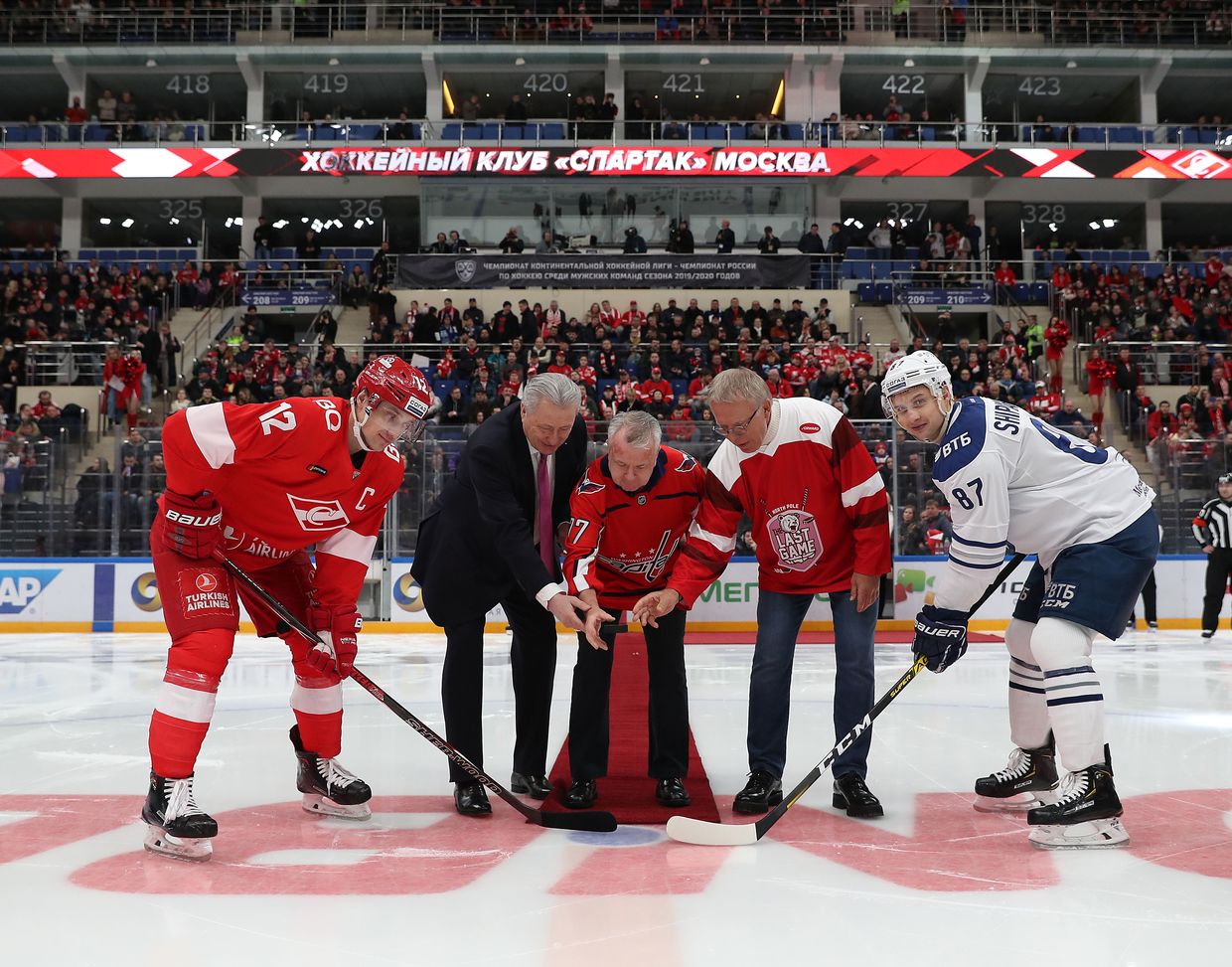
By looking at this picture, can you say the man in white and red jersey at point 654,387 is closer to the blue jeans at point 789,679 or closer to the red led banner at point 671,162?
the red led banner at point 671,162

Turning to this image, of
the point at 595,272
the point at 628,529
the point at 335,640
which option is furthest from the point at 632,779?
the point at 595,272

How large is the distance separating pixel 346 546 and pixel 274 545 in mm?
224

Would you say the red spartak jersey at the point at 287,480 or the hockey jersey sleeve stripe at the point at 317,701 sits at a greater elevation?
the red spartak jersey at the point at 287,480

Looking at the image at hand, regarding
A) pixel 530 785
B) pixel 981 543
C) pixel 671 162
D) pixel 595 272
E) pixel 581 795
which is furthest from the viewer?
pixel 671 162

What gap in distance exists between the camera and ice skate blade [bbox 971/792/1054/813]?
3426mm

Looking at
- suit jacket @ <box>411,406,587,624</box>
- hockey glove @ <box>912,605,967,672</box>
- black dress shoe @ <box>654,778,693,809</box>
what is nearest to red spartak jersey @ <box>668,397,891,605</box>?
hockey glove @ <box>912,605,967,672</box>

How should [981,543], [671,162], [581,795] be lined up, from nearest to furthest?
1. [981,543]
2. [581,795]
3. [671,162]

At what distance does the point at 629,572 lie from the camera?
3619 millimetres

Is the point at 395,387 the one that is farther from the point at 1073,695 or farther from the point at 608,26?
the point at 608,26

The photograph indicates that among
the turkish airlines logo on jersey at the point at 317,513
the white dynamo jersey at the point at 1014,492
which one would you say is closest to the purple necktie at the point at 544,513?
the turkish airlines logo on jersey at the point at 317,513

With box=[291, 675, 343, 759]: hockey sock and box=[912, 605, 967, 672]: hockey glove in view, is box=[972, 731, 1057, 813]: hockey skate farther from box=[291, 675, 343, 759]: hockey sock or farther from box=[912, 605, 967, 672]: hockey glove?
box=[291, 675, 343, 759]: hockey sock

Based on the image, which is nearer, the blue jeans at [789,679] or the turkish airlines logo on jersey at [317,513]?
the turkish airlines logo on jersey at [317,513]

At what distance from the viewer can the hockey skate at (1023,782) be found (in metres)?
3.48

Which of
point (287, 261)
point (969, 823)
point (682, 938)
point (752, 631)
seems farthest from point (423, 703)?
point (287, 261)
